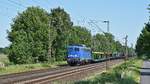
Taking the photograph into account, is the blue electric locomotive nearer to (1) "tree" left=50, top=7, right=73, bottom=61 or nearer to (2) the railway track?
(1) "tree" left=50, top=7, right=73, bottom=61

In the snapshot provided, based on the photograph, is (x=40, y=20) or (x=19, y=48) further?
(x=40, y=20)

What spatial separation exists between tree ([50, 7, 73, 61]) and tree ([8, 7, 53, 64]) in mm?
5346

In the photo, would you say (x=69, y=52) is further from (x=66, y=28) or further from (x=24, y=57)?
(x=66, y=28)

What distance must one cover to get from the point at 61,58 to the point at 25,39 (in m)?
18.4

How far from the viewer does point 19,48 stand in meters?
83.1

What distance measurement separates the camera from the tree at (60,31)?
A: 105 metres

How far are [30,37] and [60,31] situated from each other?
2193cm

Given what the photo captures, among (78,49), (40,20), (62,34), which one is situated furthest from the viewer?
(62,34)

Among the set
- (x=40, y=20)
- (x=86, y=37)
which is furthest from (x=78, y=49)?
(x=86, y=37)

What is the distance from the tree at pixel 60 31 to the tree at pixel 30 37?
5346 millimetres

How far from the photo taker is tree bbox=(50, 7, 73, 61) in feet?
343

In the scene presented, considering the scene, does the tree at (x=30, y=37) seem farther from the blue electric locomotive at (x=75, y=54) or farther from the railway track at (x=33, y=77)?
the railway track at (x=33, y=77)

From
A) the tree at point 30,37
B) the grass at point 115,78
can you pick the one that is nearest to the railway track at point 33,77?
the grass at point 115,78

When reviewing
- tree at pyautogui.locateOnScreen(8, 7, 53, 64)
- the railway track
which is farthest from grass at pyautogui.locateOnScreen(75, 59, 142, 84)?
tree at pyautogui.locateOnScreen(8, 7, 53, 64)
